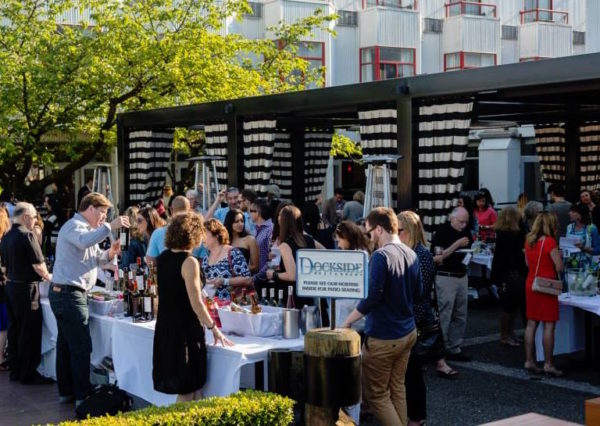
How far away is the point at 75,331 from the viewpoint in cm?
755

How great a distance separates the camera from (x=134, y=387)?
730 cm

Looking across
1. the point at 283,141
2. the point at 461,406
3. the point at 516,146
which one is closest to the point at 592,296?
the point at 461,406

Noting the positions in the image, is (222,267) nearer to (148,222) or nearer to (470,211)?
(148,222)

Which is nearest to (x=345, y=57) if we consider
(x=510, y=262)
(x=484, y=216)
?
(x=484, y=216)

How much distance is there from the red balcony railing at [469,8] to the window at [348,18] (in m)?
3.95

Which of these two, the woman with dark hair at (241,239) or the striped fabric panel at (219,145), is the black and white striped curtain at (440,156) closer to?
the woman with dark hair at (241,239)

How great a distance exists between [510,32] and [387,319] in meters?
31.4

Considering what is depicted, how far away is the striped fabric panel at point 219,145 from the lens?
54.2ft

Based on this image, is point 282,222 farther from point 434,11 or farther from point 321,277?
point 434,11

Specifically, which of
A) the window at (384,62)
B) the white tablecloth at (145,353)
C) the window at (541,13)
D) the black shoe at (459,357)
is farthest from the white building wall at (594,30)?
the white tablecloth at (145,353)

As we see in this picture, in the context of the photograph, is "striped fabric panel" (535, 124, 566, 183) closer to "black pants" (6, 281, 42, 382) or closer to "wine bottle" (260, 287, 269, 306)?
"wine bottle" (260, 287, 269, 306)

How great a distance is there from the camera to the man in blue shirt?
6.20 meters

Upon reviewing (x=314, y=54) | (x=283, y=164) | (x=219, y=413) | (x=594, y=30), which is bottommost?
(x=219, y=413)

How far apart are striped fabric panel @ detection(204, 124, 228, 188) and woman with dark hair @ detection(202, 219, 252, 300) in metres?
8.50
